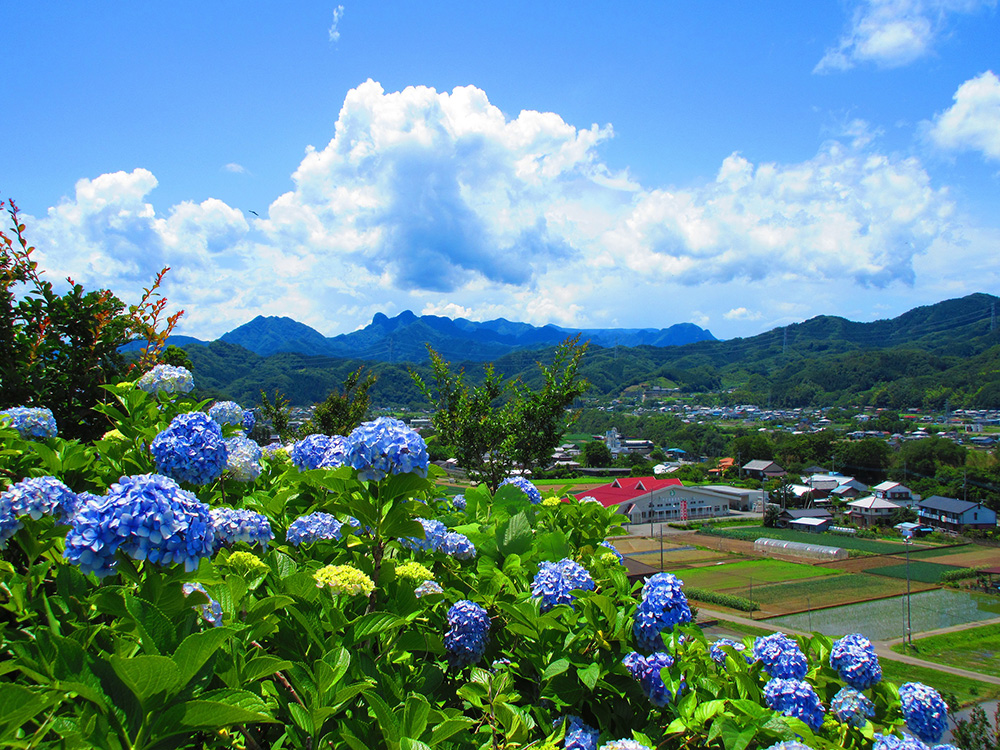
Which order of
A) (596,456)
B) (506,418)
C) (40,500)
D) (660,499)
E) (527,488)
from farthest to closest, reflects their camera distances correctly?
(596,456) → (660,499) → (506,418) → (527,488) → (40,500)

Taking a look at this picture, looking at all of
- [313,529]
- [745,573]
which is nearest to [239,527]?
[313,529]

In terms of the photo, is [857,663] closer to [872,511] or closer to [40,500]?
[40,500]

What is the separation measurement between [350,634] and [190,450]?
0.93m

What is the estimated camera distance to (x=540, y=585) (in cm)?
179

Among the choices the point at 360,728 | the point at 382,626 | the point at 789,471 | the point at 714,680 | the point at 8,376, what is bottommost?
the point at 789,471

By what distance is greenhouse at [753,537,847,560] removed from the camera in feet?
132

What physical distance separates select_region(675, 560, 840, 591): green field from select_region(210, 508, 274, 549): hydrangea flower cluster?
3228cm

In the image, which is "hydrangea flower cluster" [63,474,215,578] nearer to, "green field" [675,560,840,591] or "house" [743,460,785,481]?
"green field" [675,560,840,591]

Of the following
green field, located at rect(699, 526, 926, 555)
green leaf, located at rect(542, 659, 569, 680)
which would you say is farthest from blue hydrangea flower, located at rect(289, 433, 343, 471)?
green field, located at rect(699, 526, 926, 555)

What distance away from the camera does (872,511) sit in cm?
5328

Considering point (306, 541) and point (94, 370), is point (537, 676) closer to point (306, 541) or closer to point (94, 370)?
point (306, 541)

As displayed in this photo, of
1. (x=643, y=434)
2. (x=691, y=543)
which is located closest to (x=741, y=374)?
(x=643, y=434)

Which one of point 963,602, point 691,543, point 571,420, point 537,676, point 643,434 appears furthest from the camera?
point 643,434

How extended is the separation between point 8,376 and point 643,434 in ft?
385
